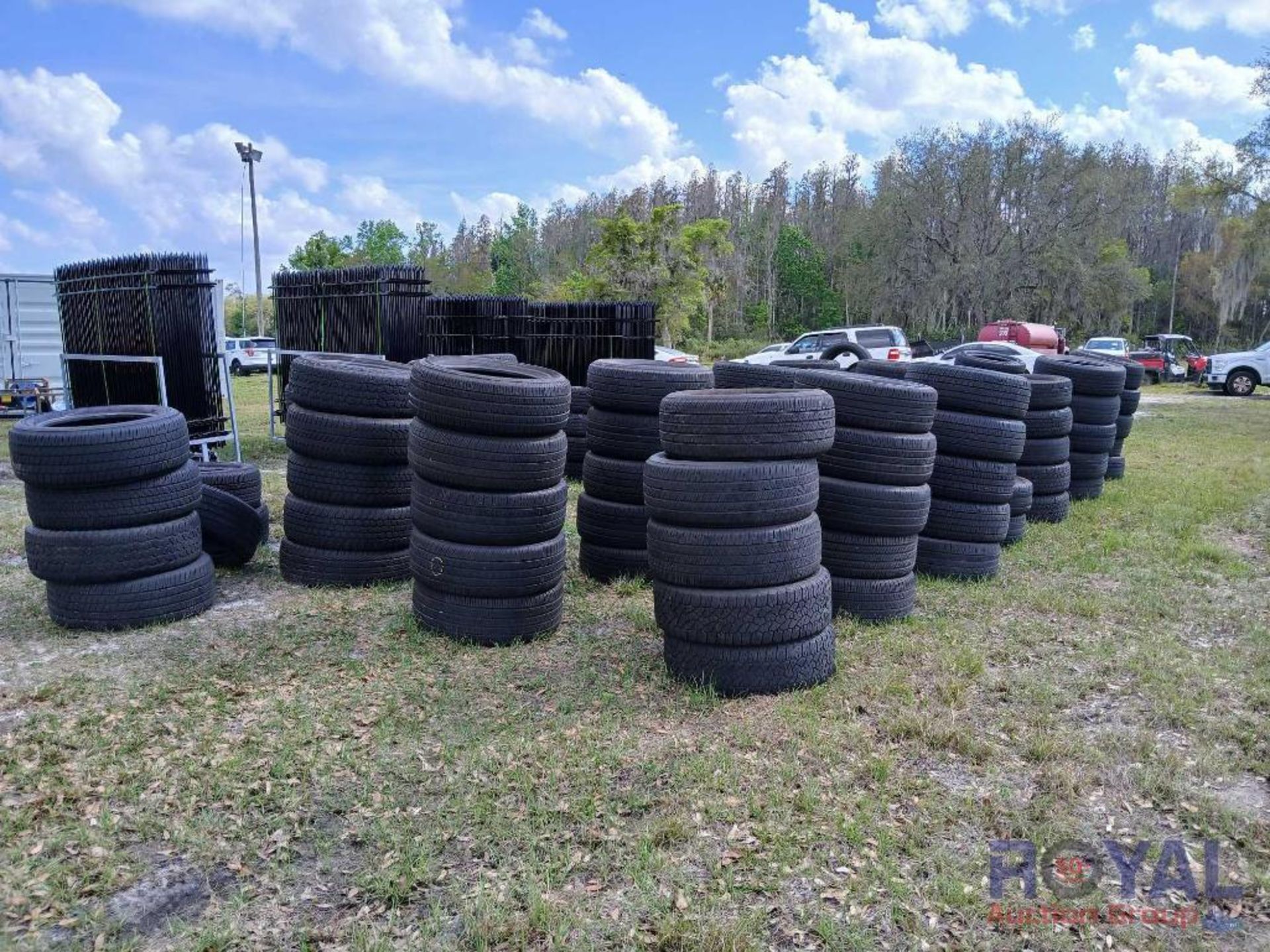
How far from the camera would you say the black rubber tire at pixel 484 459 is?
17.1 feet

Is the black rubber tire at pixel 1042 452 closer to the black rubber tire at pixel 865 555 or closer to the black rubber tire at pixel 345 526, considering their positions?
the black rubber tire at pixel 865 555

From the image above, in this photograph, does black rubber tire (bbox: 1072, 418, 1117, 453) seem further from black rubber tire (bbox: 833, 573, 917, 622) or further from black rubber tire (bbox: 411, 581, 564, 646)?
black rubber tire (bbox: 411, 581, 564, 646)

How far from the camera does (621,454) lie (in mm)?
6633

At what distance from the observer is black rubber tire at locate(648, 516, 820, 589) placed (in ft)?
15.0

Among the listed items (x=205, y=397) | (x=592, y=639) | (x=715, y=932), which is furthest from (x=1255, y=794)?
(x=205, y=397)

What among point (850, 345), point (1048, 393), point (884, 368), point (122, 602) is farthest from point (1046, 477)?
point (850, 345)

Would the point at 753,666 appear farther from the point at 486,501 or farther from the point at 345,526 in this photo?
the point at 345,526

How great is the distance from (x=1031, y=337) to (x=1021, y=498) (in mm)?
25086

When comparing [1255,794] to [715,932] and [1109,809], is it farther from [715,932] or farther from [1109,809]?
[715,932]

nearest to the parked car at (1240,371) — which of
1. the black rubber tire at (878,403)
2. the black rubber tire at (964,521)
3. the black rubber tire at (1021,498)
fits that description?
the black rubber tire at (1021,498)

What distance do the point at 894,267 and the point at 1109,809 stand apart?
176 ft

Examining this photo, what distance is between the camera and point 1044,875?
3283 millimetres

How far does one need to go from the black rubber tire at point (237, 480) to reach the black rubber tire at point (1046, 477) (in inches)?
293
